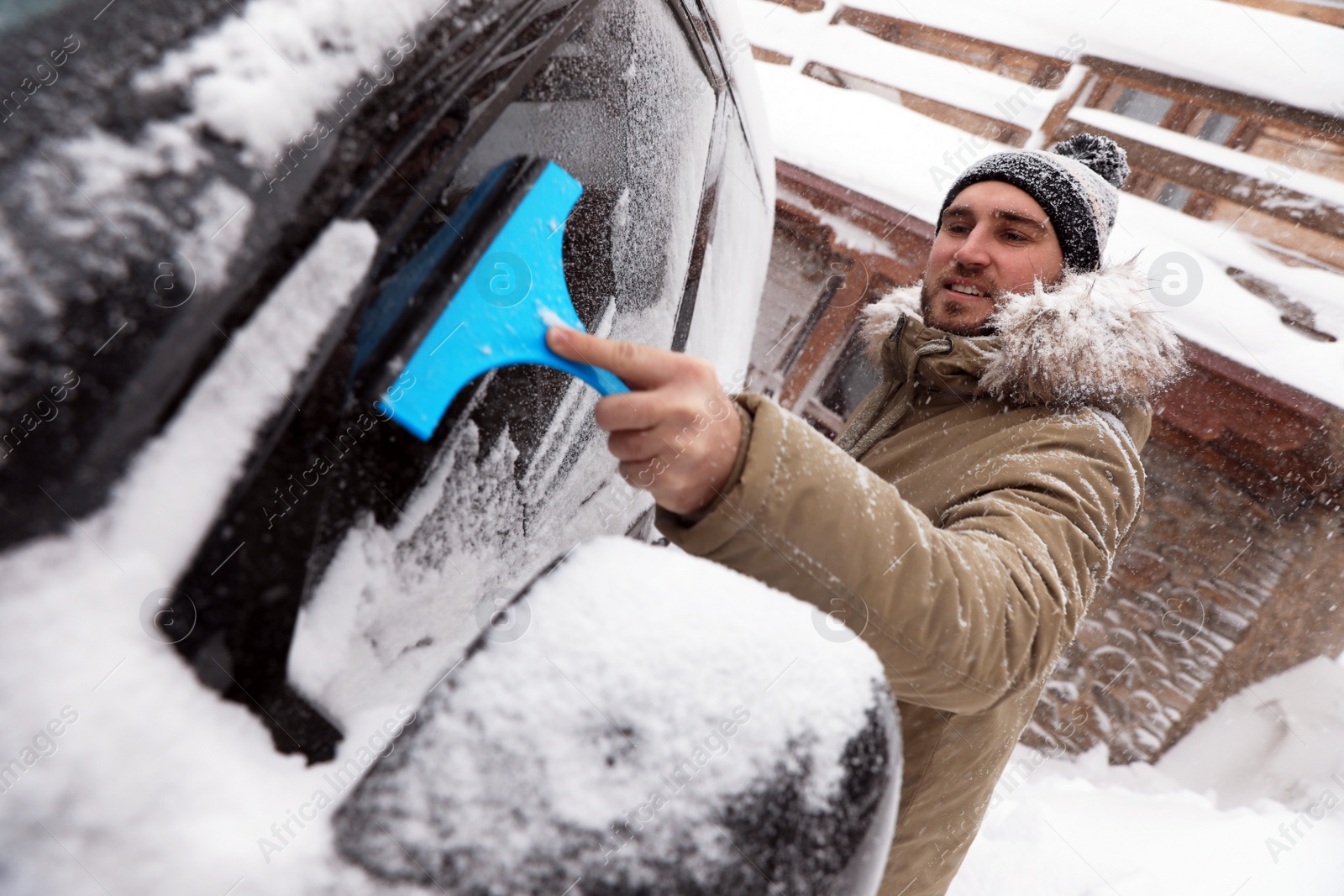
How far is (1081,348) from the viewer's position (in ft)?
4.04

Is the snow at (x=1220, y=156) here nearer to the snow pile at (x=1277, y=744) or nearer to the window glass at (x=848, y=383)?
the window glass at (x=848, y=383)

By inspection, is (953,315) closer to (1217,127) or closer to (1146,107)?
(1217,127)

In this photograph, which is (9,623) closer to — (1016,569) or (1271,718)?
(1016,569)

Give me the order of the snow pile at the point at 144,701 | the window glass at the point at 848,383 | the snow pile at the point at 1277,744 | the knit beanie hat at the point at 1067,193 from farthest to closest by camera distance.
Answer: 1. the window glass at the point at 848,383
2. the snow pile at the point at 1277,744
3. the knit beanie hat at the point at 1067,193
4. the snow pile at the point at 144,701

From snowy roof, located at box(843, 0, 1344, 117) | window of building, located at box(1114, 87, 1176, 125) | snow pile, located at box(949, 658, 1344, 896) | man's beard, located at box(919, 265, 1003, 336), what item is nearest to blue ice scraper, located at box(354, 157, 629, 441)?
man's beard, located at box(919, 265, 1003, 336)

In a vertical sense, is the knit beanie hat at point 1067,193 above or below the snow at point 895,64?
below

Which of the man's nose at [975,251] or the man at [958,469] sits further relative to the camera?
the man's nose at [975,251]

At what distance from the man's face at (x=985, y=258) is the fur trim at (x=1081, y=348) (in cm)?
21

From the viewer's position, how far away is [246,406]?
504 millimetres

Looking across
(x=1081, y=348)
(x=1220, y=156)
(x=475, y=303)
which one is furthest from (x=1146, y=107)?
(x=475, y=303)

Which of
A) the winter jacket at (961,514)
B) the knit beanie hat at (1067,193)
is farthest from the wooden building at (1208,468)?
the winter jacket at (961,514)

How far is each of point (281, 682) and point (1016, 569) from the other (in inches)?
33.8

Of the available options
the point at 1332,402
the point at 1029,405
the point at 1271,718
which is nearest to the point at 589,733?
the point at 1029,405

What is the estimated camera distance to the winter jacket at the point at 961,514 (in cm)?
76
